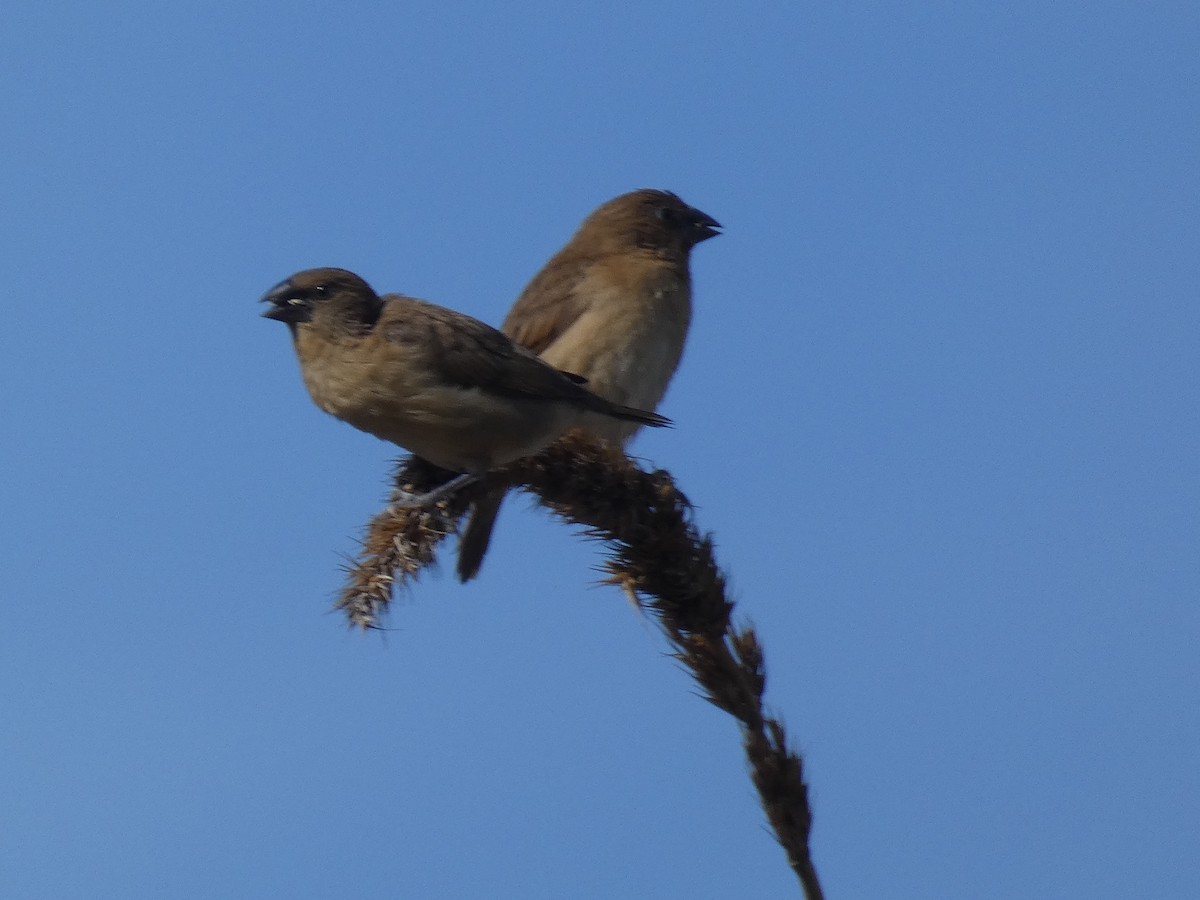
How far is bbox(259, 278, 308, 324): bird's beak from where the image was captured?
16.8ft

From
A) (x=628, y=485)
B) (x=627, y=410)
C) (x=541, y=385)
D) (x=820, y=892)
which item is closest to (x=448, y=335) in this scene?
(x=541, y=385)

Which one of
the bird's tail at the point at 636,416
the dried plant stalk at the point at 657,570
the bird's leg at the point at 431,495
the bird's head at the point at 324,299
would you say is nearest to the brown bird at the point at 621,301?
the bird's tail at the point at 636,416

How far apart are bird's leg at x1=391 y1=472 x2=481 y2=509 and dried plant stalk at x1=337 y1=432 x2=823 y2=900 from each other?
47mm

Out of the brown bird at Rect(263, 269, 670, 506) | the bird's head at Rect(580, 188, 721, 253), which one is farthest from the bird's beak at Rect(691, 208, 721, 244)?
the brown bird at Rect(263, 269, 670, 506)

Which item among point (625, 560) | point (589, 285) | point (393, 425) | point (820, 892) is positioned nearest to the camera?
point (820, 892)

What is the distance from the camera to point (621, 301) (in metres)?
6.76

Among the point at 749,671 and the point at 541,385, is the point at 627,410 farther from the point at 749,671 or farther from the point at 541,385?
the point at 749,671

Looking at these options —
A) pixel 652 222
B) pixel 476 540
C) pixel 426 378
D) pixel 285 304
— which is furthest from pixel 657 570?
pixel 652 222

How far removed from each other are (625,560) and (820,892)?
0.99m

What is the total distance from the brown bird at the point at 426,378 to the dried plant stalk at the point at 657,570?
0.49m

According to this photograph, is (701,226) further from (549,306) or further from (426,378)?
(426,378)

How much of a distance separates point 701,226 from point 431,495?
12.2 feet

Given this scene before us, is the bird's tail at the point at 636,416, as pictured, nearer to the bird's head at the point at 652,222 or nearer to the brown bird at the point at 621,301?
the brown bird at the point at 621,301

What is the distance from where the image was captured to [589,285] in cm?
695
